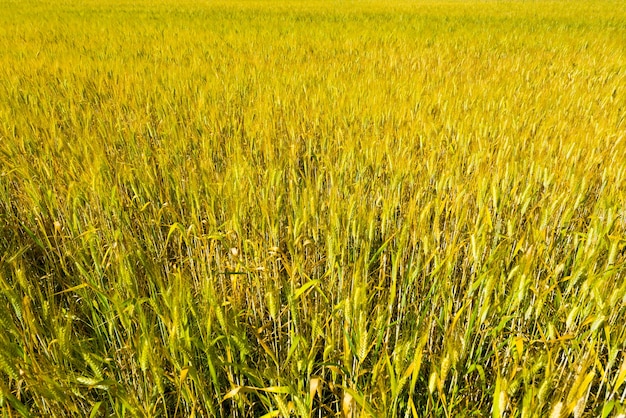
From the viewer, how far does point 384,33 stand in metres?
4.79

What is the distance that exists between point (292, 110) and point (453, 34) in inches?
153

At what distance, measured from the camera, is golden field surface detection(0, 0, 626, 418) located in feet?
2.07

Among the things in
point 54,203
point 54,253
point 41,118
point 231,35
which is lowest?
point 54,253

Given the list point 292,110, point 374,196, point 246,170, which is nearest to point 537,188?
point 374,196

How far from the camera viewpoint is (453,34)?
16.1ft

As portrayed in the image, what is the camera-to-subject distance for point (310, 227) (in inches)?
41.3

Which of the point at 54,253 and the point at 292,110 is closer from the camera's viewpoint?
the point at 54,253

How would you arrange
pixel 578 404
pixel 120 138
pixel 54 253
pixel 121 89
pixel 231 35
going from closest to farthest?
1. pixel 578 404
2. pixel 54 253
3. pixel 120 138
4. pixel 121 89
5. pixel 231 35

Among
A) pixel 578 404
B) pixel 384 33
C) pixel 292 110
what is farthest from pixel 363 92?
pixel 384 33

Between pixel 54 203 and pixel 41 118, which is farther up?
pixel 41 118

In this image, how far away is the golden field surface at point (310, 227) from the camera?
0.63 meters

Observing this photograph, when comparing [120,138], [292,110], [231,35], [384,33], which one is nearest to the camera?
[120,138]

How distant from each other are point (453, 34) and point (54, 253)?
16.6 feet

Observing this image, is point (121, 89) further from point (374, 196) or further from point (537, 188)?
point (537, 188)
